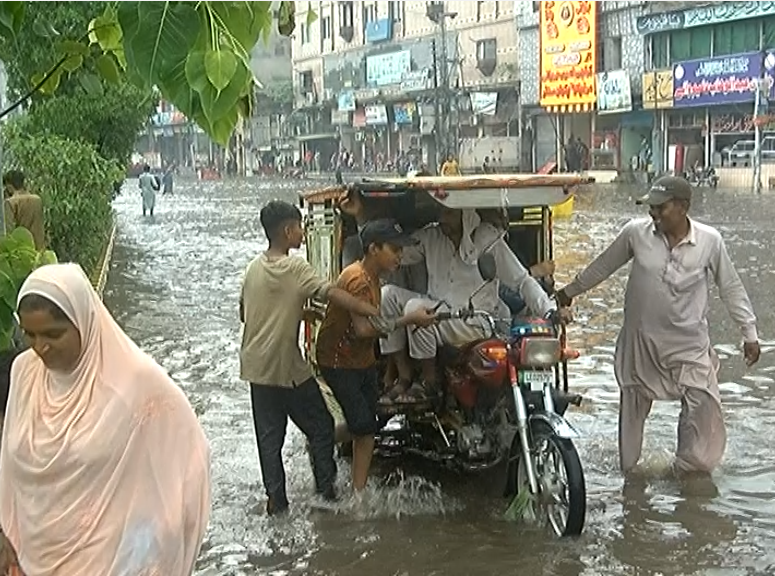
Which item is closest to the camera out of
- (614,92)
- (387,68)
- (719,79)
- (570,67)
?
(719,79)

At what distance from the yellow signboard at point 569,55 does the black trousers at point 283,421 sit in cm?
4136

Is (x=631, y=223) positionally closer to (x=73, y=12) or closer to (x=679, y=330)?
(x=679, y=330)

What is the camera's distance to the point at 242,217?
105 ft

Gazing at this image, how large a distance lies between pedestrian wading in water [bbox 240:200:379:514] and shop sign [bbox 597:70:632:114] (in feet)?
129

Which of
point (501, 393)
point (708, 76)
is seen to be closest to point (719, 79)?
point (708, 76)

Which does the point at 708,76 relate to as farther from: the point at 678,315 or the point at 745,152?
the point at 678,315

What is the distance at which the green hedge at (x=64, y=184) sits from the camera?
13891mm

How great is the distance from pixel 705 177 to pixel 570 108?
11.4 m

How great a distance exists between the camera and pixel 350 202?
263 inches

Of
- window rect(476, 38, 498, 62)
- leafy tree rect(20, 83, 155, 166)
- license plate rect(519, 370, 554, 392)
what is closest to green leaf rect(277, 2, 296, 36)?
license plate rect(519, 370, 554, 392)

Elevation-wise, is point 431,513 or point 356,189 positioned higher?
point 356,189

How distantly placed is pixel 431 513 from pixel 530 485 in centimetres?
78

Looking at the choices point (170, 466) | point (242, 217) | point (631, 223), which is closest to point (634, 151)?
point (242, 217)

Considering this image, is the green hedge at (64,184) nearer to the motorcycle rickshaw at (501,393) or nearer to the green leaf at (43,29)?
the motorcycle rickshaw at (501,393)
